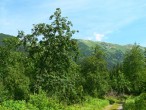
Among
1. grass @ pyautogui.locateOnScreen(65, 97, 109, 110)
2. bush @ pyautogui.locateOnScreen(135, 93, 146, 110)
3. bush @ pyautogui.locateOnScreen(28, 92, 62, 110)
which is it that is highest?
bush @ pyautogui.locateOnScreen(135, 93, 146, 110)

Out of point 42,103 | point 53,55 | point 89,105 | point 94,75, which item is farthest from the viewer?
point 94,75

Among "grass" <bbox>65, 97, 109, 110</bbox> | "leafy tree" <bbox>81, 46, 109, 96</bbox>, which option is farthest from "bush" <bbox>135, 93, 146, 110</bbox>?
"leafy tree" <bbox>81, 46, 109, 96</bbox>

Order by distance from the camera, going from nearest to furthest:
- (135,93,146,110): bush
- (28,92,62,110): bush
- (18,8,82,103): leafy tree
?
(135,93,146,110): bush, (28,92,62,110): bush, (18,8,82,103): leafy tree

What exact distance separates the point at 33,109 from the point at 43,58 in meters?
15.6

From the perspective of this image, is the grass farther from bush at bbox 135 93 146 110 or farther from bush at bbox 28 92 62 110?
bush at bbox 135 93 146 110

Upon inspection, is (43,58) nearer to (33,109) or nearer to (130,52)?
(33,109)

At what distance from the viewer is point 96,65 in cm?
8488

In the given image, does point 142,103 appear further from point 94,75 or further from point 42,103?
point 94,75

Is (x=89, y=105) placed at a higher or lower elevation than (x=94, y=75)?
lower

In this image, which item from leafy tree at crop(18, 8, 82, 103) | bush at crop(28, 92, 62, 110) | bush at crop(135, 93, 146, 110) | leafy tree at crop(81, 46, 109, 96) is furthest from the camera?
leafy tree at crop(81, 46, 109, 96)

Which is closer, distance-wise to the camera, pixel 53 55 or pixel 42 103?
pixel 42 103

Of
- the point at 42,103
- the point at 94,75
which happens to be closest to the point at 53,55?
the point at 42,103

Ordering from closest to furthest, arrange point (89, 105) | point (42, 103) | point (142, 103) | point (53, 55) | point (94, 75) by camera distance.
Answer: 1. point (142, 103)
2. point (42, 103)
3. point (53, 55)
4. point (89, 105)
5. point (94, 75)

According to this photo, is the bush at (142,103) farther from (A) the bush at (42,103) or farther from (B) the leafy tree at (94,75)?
(B) the leafy tree at (94,75)
